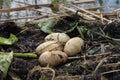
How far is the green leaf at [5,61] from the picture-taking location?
258 centimetres

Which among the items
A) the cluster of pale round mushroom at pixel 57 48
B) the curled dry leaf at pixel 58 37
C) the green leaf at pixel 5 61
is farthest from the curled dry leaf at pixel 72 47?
the green leaf at pixel 5 61

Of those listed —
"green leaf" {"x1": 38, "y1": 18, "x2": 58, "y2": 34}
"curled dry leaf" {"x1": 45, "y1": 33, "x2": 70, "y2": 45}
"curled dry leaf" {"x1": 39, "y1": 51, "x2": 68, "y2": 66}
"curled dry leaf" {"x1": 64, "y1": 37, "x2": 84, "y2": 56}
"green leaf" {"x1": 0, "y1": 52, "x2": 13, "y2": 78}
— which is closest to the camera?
"green leaf" {"x1": 0, "y1": 52, "x2": 13, "y2": 78}

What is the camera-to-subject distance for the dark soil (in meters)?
2.60

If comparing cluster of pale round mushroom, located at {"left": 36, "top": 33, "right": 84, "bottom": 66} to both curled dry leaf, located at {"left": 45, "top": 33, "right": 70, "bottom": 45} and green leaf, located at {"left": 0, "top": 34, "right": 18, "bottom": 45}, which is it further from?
green leaf, located at {"left": 0, "top": 34, "right": 18, "bottom": 45}

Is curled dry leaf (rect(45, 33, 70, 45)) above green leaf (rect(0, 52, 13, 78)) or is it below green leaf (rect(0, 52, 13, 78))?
above

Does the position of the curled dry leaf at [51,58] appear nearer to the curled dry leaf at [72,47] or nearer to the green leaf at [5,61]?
the curled dry leaf at [72,47]

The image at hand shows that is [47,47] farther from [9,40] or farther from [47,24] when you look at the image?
[47,24]

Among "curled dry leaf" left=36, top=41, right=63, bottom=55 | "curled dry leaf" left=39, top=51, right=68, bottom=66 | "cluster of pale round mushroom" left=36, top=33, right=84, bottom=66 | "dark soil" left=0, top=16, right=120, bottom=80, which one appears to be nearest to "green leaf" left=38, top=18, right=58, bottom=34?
"dark soil" left=0, top=16, right=120, bottom=80

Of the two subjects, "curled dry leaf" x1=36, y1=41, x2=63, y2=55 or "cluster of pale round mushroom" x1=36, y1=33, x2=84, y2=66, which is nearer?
"cluster of pale round mushroom" x1=36, y1=33, x2=84, y2=66

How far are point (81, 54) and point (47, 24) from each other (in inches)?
23.6

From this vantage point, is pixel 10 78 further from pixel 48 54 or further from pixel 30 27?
pixel 30 27

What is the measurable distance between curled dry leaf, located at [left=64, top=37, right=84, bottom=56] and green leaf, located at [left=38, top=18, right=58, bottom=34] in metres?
0.44

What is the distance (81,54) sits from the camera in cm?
287

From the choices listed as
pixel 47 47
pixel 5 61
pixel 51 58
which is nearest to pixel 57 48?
pixel 47 47
